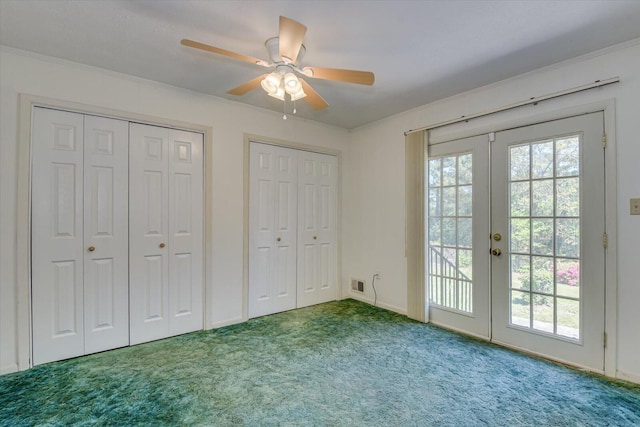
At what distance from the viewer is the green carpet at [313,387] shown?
72.1 inches

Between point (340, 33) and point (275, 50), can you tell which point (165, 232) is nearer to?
point (275, 50)

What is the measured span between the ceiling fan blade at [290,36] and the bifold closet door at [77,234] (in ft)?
6.17

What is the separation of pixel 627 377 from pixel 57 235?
458cm

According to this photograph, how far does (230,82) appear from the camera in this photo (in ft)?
9.51

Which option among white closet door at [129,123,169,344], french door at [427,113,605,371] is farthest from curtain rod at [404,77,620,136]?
white closet door at [129,123,169,344]

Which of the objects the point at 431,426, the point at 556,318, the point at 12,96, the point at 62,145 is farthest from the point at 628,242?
the point at 12,96

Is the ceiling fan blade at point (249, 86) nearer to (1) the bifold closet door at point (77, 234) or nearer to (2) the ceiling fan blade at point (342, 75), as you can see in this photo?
(2) the ceiling fan blade at point (342, 75)

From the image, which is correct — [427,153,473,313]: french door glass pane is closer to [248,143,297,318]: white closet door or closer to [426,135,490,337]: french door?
[426,135,490,337]: french door

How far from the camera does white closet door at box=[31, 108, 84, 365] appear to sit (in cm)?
243

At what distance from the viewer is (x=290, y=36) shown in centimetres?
170

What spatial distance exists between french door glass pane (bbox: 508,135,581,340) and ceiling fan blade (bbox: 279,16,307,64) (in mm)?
2240

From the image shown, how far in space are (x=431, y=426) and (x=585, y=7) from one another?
8.86 feet

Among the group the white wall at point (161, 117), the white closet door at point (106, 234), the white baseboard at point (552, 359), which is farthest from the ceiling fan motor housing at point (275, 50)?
the white baseboard at point (552, 359)

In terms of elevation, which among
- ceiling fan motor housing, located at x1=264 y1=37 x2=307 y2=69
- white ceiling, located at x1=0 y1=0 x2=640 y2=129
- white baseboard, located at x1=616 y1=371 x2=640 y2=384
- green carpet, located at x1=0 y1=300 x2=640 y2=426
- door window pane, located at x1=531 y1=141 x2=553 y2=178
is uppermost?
white ceiling, located at x1=0 y1=0 x2=640 y2=129
